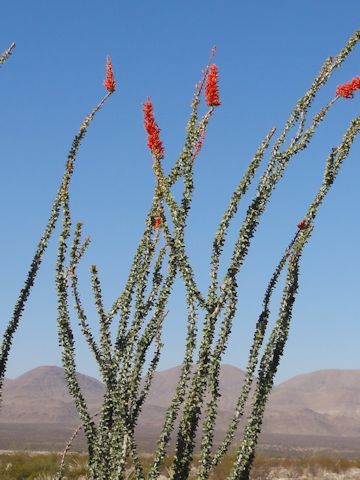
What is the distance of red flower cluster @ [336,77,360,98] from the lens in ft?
22.5

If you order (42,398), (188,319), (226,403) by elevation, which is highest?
(226,403)

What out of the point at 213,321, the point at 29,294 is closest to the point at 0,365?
the point at 29,294

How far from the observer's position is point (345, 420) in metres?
126

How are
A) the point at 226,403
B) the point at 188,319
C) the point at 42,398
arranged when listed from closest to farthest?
the point at 188,319 → the point at 42,398 → the point at 226,403

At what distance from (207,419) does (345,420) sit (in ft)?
412

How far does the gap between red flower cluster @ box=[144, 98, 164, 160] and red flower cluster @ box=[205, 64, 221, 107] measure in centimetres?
73

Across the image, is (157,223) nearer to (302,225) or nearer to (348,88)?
(302,225)

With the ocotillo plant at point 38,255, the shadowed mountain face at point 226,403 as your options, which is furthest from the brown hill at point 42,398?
the ocotillo plant at point 38,255

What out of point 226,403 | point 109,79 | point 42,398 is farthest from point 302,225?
point 226,403

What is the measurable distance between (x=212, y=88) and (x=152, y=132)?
835 millimetres

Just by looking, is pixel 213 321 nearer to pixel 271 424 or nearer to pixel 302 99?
pixel 302 99

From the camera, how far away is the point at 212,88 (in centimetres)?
705

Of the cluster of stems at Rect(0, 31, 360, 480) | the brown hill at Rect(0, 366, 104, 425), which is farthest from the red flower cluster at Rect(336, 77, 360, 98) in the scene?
the brown hill at Rect(0, 366, 104, 425)

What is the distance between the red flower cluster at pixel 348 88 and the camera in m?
6.87
